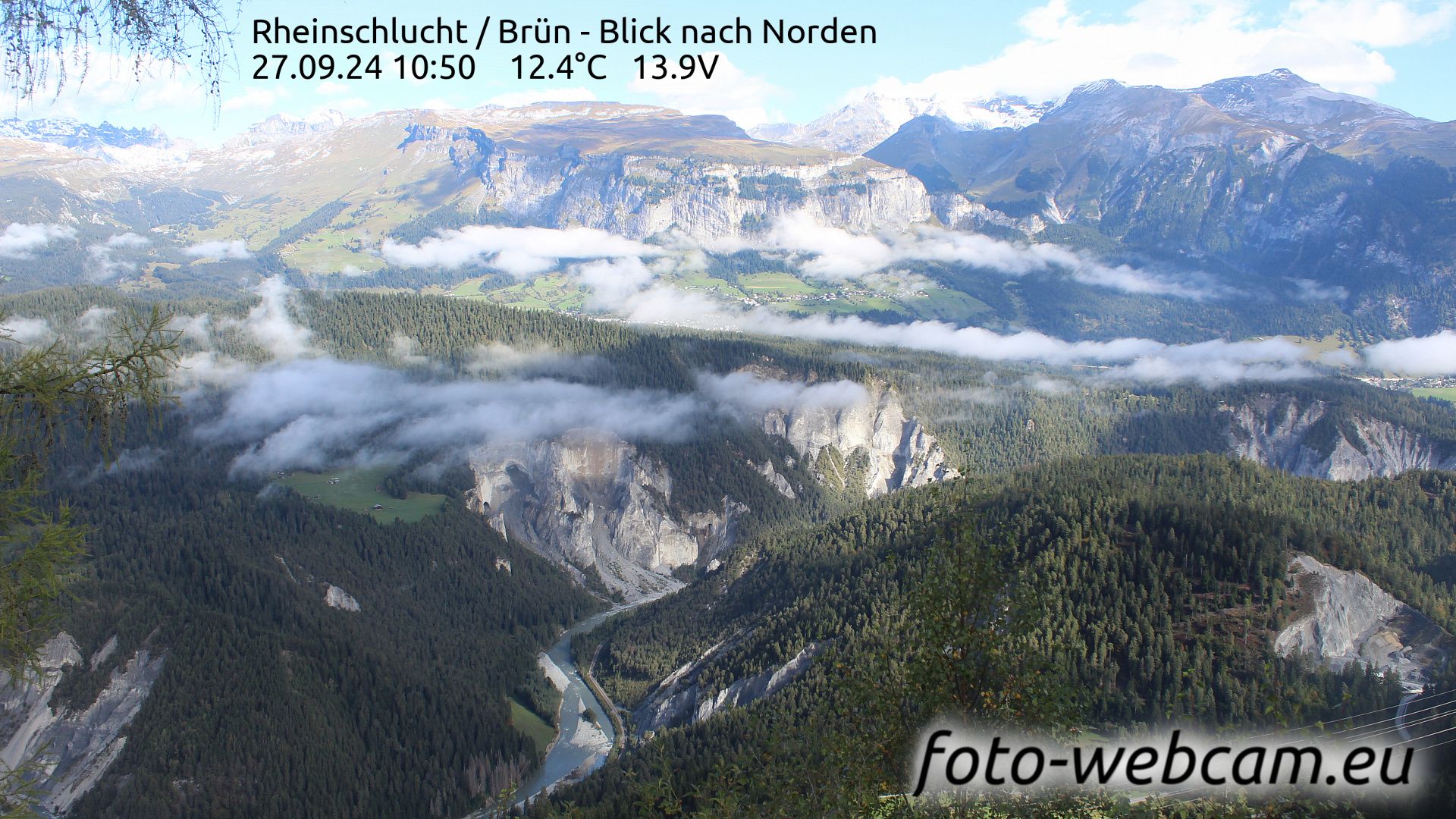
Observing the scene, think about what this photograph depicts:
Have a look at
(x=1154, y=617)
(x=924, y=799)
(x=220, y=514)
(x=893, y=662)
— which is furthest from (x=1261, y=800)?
(x=220, y=514)

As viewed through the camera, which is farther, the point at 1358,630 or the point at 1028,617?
the point at 1358,630

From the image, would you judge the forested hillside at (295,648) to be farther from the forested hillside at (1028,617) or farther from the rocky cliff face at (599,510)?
the rocky cliff face at (599,510)

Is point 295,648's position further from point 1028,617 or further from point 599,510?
point 1028,617

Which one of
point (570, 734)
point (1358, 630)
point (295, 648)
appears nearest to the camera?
point (1358, 630)

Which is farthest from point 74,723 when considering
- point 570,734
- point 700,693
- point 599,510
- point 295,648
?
point 599,510

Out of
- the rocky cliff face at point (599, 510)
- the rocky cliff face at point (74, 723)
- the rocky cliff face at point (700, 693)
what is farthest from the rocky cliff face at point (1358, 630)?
the rocky cliff face at point (599, 510)

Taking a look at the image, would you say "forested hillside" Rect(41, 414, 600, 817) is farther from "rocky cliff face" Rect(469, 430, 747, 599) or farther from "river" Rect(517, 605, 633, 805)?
"rocky cliff face" Rect(469, 430, 747, 599)

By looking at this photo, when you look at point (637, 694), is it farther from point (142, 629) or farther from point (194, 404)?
point (194, 404)
